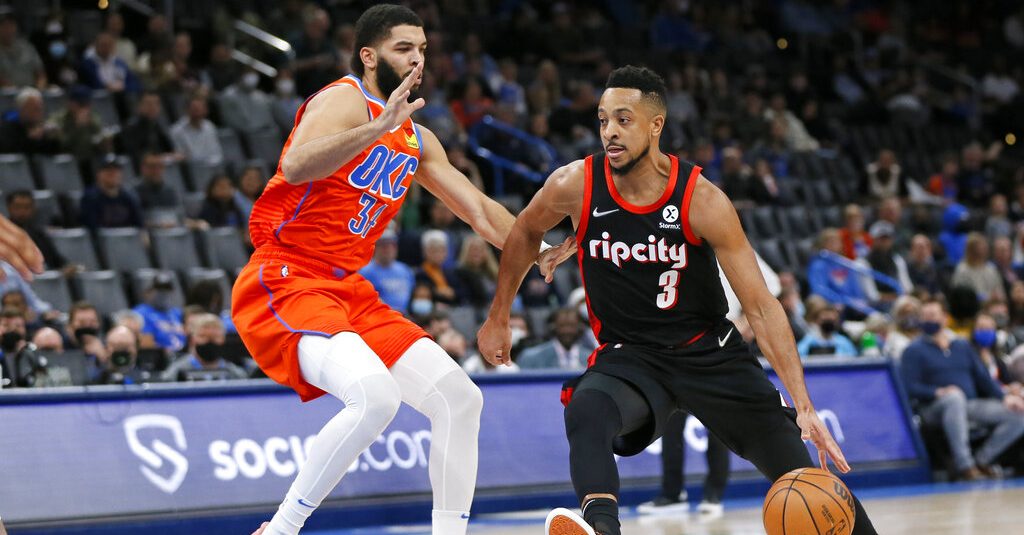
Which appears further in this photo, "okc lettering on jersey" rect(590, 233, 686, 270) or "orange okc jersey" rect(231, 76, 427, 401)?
"orange okc jersey" rect(231, 76, 427, 401)

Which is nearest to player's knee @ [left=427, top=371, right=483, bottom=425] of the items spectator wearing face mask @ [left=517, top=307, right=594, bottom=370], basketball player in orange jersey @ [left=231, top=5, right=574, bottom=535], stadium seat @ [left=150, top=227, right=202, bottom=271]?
basketball player in orange jersey @ [left=231, top=5, right=574, bottom=535]

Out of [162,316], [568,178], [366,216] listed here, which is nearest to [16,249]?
[366,216]

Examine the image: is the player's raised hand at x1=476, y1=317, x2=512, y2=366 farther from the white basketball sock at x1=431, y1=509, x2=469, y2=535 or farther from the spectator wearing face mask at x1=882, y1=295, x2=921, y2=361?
the spectator wearing face mask at x1=882, y1=295, x2=921, y2=361

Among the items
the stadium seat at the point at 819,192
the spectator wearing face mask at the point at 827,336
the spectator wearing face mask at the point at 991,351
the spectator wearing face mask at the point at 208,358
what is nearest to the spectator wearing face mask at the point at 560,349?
the spectator wearing face mask at the point at 827,336

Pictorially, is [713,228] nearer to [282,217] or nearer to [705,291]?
[705,291]

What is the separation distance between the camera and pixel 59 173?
12672 mm

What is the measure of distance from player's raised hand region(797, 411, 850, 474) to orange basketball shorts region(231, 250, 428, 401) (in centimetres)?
157

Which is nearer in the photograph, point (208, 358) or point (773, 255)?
point (208, 358)

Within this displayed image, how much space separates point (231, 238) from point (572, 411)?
25.8 feet

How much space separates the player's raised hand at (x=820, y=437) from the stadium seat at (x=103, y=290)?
296 inches

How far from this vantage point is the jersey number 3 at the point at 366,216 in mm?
5742

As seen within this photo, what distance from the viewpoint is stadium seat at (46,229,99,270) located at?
11.8 metres

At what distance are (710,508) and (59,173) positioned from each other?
264 inches

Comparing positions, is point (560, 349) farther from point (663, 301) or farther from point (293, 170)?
point (293, 170)
